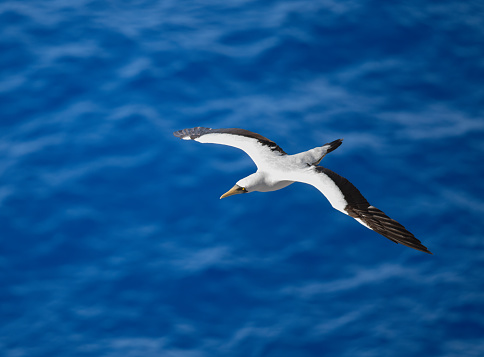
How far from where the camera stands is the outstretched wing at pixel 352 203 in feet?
48.5

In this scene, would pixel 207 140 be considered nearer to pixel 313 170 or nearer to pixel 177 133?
pixel 177 133

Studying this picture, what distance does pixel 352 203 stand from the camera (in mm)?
15531

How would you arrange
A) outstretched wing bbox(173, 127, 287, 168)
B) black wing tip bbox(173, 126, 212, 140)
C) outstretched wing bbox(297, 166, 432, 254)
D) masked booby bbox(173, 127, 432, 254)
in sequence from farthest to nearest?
black wing tip bbox(173, 126, 212, 140), outstretched wing bbox(173, 127, 287, 168), masked booby bbox(173, 127, 432, 254), outstretched wing bbox(297, 166, 432, 254)

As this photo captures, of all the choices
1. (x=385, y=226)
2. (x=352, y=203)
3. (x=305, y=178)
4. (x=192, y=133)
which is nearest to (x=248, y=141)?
(x=192, y=133)

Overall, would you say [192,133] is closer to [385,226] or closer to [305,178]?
[305,178]

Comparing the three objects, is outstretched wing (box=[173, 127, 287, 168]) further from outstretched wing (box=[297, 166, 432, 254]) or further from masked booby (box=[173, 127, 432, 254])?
outstretched wing (box=[297, 166, 432, 254])

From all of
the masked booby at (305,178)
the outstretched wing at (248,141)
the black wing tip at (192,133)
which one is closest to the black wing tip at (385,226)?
the masked booby at (305,178)

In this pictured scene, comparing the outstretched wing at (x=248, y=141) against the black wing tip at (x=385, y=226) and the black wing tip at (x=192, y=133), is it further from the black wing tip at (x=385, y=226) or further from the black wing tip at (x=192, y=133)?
the black wing tip at (x=385, y=226)

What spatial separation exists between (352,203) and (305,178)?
45.8 inches

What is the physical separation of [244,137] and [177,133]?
96.6 inches

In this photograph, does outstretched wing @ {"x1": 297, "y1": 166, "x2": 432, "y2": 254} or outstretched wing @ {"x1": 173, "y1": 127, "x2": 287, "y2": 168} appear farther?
outstretched wing @ {"x1": 173, "y1": 127, "x2": 287, "y2": 168}

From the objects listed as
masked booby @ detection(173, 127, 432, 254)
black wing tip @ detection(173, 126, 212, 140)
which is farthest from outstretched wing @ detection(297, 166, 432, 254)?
black wing tip @ detection(173, 126, 212, 140)

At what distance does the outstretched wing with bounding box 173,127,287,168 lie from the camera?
17516 millimetres

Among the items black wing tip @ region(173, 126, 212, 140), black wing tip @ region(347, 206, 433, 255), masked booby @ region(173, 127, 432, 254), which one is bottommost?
black wing tip @ region(347, 206, 433, 255)
